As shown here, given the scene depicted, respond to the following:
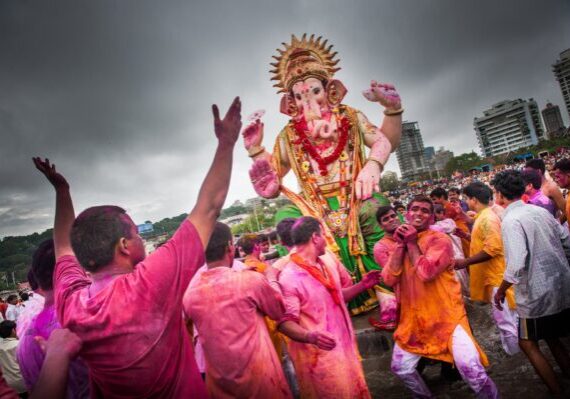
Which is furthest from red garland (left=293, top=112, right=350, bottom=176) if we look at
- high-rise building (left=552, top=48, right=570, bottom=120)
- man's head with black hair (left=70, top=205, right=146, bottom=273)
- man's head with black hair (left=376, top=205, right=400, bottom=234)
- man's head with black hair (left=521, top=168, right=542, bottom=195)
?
high-rise building (left=552, top=48, right=570, bottom=120)

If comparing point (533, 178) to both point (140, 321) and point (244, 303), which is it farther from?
point (140, 321)

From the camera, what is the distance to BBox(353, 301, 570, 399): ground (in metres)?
3.01

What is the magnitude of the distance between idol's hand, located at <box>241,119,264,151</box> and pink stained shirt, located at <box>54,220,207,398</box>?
139 inches

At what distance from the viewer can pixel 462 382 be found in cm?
321

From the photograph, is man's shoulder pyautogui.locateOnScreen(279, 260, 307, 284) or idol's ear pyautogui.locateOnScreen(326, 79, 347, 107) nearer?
man's shoulder pyautogui.locateOnScreen(279, 260, 307, 284)

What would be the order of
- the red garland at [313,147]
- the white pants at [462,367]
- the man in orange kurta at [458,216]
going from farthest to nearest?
the man in orange kurta at [458,216]
the red garland at [313,147]
the white pants at [462,367]

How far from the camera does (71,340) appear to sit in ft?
4.46

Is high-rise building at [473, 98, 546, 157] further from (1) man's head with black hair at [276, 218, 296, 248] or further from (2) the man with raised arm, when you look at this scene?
(2) the man with raised arm

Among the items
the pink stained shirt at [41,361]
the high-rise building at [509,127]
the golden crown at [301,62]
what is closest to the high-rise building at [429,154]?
the high-rise building at [509,127]

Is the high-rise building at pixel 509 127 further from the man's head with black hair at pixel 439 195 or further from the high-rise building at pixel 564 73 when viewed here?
the man's head with black hair at pixel 439 195

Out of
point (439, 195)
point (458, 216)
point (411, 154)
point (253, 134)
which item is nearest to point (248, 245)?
point (253, 134)

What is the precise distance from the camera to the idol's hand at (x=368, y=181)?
4.27 meters

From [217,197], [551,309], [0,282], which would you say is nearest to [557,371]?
[551,309]

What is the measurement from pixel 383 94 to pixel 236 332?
3.65m
